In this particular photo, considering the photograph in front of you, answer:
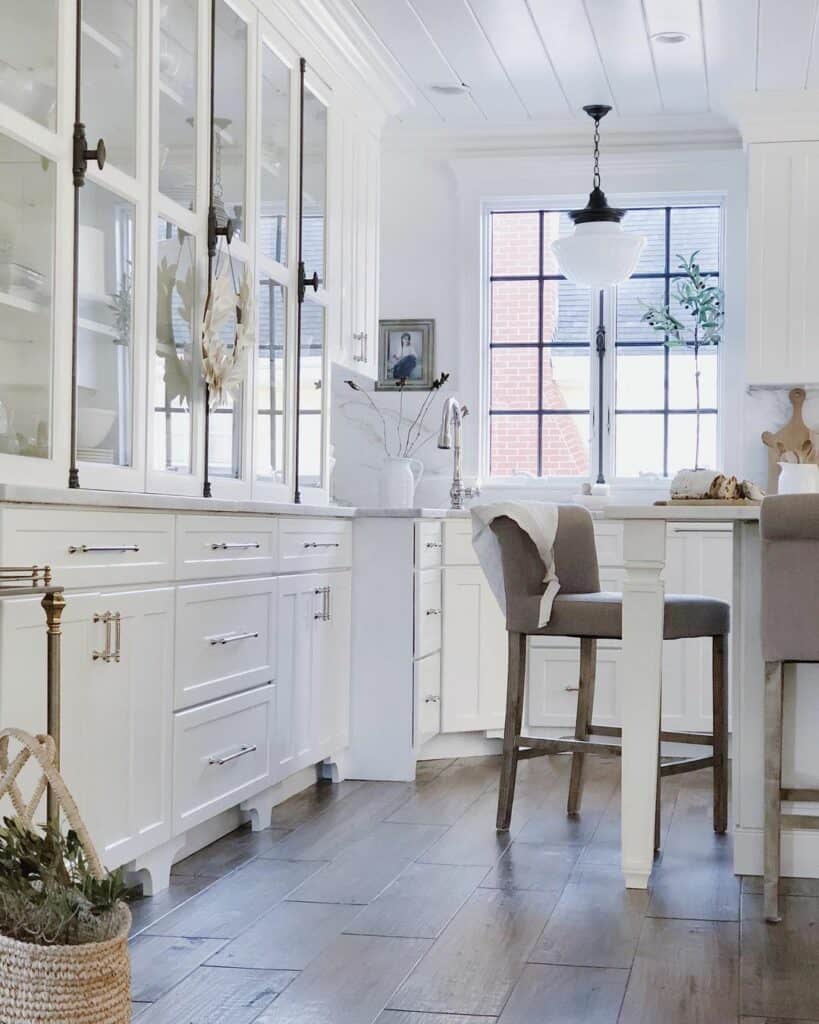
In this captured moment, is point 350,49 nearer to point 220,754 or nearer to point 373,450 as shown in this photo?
point 373,450

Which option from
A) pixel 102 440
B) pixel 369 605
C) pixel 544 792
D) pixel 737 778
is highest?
pixel 102 440

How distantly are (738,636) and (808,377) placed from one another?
226cm

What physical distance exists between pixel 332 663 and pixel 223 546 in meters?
1.10

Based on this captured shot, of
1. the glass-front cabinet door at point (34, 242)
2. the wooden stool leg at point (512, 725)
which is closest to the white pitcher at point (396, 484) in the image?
the wooden stool leg at point (512, 725)

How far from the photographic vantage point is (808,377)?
17.0 ft

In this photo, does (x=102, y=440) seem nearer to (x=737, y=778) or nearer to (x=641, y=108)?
(x=737, y=778)

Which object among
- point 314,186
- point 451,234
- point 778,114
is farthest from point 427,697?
point 778,114

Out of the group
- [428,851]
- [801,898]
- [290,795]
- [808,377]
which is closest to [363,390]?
[808,377]

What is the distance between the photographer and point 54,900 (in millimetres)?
1708

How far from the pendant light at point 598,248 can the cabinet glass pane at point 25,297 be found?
271 cm

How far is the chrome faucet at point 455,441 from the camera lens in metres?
5.27

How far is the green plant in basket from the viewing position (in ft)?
5.59

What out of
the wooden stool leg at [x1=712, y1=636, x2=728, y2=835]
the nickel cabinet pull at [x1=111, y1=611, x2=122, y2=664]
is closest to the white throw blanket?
the wooden stool leg at [x1=712, y1=636, x2=728, y2=835]

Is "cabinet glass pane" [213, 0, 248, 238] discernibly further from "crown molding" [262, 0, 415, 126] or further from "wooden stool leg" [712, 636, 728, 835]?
"wooden stool leg" [712, 636, 728, 835]
